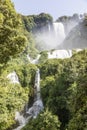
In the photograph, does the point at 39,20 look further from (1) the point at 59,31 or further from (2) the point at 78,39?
(2) the point at 78,39

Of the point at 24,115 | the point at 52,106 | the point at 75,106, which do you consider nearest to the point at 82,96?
the point at 75,106

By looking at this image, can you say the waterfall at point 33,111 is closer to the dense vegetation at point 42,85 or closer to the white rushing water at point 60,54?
the dense vegetation at point 42,85

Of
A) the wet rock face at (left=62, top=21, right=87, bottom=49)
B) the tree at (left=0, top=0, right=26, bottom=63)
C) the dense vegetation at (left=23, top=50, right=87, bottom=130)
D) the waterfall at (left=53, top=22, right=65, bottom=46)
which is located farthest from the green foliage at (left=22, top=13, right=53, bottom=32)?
the tree at (left=0, top=0, right=26, bottom=63)

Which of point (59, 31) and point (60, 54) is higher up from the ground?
point (59, 31)

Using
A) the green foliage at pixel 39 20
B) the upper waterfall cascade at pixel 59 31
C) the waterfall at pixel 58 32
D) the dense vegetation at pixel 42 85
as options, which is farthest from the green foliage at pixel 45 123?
the upper waterfall cascade at pixel 59 31

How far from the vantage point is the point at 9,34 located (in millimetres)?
16047

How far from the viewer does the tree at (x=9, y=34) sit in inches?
624

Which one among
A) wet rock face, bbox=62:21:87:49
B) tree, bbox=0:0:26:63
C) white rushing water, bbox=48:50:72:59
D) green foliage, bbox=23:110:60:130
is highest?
tree, bbox=0:0:26:63

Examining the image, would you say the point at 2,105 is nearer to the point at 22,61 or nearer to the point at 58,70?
the point at 58,70

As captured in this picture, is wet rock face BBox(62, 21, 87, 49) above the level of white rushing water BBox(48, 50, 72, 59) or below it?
above

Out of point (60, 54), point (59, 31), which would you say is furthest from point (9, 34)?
point (59, 31)

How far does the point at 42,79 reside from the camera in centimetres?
4869

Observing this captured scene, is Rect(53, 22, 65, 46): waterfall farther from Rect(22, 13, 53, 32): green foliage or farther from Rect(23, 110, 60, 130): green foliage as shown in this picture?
Rect(23, 110, 60, 130): green foliage

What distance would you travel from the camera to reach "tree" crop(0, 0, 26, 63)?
52.0 feet
